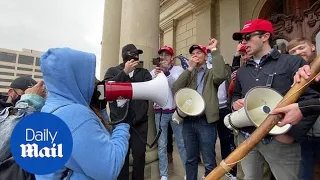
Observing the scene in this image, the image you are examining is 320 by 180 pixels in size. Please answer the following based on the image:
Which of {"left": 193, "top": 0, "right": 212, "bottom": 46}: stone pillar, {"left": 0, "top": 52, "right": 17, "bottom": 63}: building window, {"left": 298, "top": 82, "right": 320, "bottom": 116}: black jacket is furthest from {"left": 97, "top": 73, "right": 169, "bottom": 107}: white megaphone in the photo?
{"left": 0, "top": 52, "right": 17, "bottom": 63}: building window

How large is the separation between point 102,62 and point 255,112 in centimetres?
498

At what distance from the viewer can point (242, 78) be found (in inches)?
97.1

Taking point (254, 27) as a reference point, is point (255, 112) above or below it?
below

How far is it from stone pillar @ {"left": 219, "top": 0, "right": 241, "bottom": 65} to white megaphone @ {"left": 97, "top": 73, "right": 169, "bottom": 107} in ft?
18.1

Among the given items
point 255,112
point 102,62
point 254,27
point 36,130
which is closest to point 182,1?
point 102,62

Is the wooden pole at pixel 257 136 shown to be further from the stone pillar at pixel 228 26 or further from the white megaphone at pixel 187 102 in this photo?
the stone pillar at pixel 228 26

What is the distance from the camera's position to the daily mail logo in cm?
111

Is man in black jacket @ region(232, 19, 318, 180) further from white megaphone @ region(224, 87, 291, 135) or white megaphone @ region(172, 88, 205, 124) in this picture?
white megaphone @ region(172, 88, 205, 124)

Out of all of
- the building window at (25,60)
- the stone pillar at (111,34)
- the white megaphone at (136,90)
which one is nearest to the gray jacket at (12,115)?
the white megaphone at (136,90)

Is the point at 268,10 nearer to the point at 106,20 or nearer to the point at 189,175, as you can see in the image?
the point at 106,20

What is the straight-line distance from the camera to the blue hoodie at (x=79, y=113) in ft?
3.78

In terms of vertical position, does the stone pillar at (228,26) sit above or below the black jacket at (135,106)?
above

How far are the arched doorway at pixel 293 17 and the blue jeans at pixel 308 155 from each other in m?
4.45

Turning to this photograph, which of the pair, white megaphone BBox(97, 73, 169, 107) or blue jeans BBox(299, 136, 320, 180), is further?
blue jeans BBox(299, 136, 320, 180)
